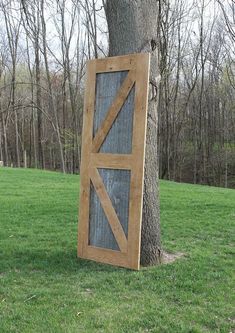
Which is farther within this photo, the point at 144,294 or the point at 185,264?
the point at 185,264

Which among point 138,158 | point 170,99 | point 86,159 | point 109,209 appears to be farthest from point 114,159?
point 170,99

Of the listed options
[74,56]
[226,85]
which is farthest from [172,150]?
[74,56]

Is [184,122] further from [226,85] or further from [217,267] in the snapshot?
[217,267]

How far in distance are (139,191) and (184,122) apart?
2687 cm

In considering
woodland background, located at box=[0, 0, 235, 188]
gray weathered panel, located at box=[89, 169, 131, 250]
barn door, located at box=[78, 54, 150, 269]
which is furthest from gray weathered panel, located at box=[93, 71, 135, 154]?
woodland background, located at box=[0, 0, 235, 188]

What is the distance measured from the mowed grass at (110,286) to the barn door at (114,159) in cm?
28

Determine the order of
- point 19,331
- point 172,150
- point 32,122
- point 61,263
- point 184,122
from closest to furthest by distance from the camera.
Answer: point 19,331 → point 61,263 → point 172,150 → point 184,122 → point 32,122

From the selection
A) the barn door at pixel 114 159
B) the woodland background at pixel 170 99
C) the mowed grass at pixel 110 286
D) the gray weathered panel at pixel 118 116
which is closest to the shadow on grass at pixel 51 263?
the mowed grass at pixel 110 286

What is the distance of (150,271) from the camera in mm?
4480

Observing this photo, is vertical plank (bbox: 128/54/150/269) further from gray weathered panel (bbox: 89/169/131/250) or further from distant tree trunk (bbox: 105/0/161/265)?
distant tree trunk (bbox: 105/0/161/265)

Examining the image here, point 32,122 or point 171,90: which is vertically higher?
point 171,90

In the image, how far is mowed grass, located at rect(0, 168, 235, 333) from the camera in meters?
3.25

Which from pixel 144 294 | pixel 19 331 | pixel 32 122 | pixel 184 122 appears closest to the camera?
pixel 19 331

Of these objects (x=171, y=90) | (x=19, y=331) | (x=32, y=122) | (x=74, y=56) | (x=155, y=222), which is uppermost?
(x=74, y=56)
